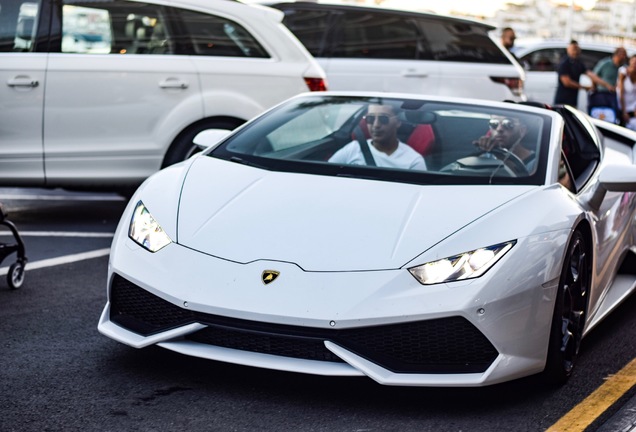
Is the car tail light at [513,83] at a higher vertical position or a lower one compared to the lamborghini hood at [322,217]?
lower

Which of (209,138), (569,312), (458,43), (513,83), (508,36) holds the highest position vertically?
(569,312)

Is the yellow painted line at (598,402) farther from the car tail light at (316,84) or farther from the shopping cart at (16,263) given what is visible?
the car tail light at (316,84)

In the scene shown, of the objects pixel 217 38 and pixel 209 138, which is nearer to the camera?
pixel 209 138

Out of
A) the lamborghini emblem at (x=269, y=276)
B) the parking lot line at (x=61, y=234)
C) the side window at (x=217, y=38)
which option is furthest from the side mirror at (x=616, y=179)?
the side window at (x=217, y=38)

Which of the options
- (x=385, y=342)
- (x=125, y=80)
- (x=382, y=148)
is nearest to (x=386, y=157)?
(x=382, y=148)

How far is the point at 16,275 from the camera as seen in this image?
249 inches

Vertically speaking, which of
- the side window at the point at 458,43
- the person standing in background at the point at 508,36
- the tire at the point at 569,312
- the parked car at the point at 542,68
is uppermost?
the tire at the point at 569,312

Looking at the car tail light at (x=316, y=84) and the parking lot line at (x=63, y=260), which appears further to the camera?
the car tail light at (x=316, y=84)

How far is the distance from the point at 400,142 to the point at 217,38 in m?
3.73

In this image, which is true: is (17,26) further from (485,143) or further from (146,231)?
(485,143)

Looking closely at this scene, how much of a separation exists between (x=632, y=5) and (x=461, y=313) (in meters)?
85.5

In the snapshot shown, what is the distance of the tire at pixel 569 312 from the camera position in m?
4.68

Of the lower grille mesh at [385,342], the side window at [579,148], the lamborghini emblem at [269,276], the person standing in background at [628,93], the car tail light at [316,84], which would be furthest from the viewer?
the person standing in background at [628,93]

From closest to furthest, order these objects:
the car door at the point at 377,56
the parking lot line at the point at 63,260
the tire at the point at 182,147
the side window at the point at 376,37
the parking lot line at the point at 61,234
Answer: the parking lot line at the point at 63,260 → the parking lot line at the point at 61,234 → the tire at the point at 182,147 → the car door at the point at 377,56 → the side window at the point at 376,37
